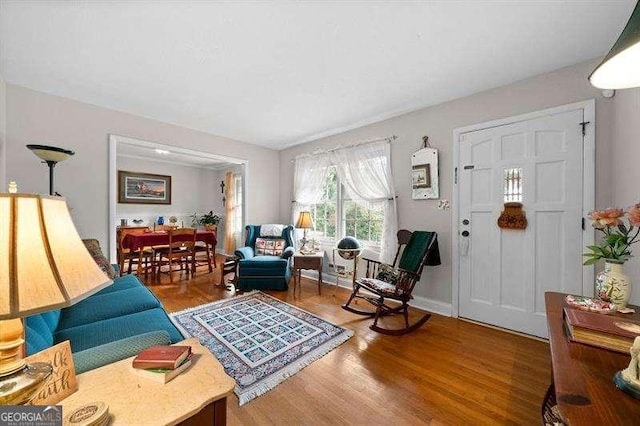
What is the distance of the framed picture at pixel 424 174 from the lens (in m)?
2.96

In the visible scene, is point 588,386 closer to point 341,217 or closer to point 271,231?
point 341,217

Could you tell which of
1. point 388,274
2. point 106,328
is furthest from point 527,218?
point 106,328

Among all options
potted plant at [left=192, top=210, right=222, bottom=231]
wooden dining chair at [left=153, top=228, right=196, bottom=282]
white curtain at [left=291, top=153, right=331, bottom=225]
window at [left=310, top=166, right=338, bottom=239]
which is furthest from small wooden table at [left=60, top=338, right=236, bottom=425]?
potted plant at [left=192, top=210, right=222, bottom=231]

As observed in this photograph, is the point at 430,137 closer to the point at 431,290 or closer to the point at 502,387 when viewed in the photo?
the point at 431,290

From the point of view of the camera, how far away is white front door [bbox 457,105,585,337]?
221cm

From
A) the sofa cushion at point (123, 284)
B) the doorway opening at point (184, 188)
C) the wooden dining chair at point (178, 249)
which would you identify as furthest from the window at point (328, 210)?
the sofa cushion at point (123, 284)

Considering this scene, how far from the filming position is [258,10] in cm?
161

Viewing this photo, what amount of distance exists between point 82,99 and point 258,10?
2.68m

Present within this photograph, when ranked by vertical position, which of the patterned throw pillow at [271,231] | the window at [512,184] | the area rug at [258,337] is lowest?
the area rug at [258,337]

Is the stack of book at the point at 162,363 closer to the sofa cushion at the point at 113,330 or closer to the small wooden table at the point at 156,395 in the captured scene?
the small wooden table at the point at 156,395

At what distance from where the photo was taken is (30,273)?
54 centimetres

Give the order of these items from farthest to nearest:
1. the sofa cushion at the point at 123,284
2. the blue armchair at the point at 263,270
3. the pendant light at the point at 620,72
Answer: the blue armchair at the point at 263,270 → the sofa cushion at the point at 123,284 → the pendant light at the point at 620,72

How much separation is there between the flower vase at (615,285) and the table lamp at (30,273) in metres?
2.16

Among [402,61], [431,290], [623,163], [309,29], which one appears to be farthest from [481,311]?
[309,29]
